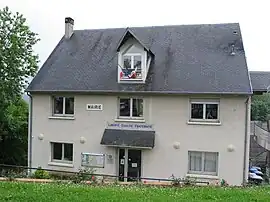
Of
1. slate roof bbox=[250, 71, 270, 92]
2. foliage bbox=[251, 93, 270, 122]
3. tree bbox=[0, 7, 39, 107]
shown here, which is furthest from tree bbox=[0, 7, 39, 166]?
foliage bbox=[251, 93, 270, 122]

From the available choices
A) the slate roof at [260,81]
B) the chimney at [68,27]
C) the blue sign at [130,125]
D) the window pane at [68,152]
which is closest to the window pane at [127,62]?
the blue sign at [130,125]

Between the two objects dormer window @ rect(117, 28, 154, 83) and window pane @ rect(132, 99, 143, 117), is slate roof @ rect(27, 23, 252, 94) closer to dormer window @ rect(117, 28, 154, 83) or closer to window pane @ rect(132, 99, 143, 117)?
dormer window @ rect(117, 28, 154, 83)

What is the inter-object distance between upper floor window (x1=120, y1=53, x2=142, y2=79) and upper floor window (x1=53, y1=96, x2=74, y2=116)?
3.61 m

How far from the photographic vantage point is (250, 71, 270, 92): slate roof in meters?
18.9

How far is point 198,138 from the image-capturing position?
58.9 feet

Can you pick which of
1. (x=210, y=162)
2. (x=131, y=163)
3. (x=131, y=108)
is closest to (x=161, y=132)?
(x=131, y=108)

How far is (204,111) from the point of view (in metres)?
18.0

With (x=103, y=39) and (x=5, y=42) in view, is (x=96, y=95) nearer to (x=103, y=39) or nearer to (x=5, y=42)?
(x=103, y=39)

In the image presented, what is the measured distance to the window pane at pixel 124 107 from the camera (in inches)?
757

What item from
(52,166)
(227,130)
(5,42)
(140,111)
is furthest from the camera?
(5,42)

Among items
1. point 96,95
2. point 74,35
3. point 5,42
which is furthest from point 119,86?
point 5,42

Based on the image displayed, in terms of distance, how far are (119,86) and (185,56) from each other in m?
4.41

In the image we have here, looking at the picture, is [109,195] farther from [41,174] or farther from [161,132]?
[41,174]

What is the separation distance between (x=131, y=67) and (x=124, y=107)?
238 centimetres
